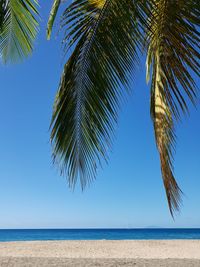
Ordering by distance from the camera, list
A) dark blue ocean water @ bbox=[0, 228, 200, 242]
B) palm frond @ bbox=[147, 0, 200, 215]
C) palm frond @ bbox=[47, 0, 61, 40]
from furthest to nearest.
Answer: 1. dark blue ocean water @ bbox=[0, 228, 200, 242]
2. palm frond @ bbox=[47, 0, 61, 40]
3. palm frond @ bbox=[147, 0, 200, 215]

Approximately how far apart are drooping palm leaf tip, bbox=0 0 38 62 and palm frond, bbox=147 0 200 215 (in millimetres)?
986

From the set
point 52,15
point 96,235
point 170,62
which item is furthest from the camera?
point 96,235

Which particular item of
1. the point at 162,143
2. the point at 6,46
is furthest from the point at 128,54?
the point at 6,46

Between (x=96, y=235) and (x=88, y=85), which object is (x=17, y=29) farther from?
(x=96, y=235)

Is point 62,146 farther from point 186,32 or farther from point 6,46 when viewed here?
point 186,32

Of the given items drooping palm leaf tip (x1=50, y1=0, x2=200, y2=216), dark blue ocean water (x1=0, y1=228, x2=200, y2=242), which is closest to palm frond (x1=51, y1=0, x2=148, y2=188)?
drooping palm leaf tip (x1=50, y1=0, x2=200, y2=216)

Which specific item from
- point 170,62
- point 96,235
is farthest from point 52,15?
point 96,235

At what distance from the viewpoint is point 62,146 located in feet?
10.7

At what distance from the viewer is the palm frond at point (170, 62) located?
2740 millimetres

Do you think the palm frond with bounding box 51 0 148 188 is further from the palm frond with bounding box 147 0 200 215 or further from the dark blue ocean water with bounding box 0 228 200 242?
the dark blue ocean water with bounding box 0 228 200 242

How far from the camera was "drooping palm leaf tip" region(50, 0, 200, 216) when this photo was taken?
9.32ft

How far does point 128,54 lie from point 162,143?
771 mm

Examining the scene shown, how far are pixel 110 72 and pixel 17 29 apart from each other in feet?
2.87

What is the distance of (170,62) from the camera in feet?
9.41
